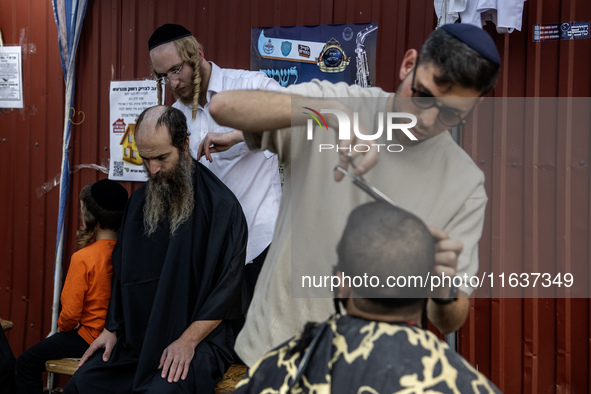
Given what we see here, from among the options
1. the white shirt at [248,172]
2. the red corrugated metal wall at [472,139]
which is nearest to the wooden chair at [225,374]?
the white shirt at [248,172]

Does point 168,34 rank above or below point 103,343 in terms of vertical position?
above

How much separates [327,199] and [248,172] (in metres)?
1.56

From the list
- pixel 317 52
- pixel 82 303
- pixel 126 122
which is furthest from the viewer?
pixel 126 122

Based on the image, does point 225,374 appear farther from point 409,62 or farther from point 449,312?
point 409,62

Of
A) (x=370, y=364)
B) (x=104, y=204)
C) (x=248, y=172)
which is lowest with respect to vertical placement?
(x=370, y=364)

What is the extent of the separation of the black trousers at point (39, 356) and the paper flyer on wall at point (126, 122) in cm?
132

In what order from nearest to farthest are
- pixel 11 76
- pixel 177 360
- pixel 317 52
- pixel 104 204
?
pixel 177 360
pixel 104 204
pixel 317 52
pixel 11 76

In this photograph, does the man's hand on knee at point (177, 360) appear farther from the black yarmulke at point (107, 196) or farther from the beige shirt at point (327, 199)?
the beige shirt at point (327, 199)

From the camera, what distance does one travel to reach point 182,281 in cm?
307

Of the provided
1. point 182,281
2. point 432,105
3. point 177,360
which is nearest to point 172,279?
point 182,281

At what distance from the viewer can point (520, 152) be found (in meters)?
3.41

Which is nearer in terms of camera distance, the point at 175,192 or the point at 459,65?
the point at 459,65

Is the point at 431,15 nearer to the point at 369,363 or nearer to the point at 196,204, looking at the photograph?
the point at 196,204

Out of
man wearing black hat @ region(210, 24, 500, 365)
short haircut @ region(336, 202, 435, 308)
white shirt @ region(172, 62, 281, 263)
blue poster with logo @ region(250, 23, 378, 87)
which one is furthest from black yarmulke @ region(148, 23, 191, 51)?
short haircut @ region(336, 202, 435, 308)
